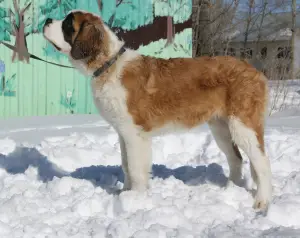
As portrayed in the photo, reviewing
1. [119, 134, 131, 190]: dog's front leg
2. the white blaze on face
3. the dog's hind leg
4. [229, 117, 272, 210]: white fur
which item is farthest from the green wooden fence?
[229, 117, 272, 210]: white fur

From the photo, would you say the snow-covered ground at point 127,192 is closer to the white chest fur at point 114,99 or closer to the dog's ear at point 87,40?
the white chest fur at point 114,99

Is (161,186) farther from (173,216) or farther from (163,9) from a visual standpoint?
(163,9)

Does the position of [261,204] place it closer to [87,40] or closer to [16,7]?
[87,40]

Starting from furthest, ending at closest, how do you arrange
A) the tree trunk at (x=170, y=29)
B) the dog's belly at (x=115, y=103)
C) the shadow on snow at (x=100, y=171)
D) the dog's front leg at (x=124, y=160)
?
the tree trunk at (x=170, y=29) < the shadow on snow at (x=100, y=171) < the dog's front leg at (x=124, y=160) < the dog's belly at (x=115, y=103)

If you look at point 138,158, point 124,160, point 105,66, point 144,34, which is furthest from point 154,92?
point 144,34

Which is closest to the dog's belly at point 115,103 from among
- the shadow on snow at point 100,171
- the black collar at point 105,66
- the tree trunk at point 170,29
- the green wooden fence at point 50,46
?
the black collar at point 105,66

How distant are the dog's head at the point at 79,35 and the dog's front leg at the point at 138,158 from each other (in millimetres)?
800

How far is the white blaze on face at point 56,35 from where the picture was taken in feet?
12.2

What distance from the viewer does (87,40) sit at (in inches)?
144

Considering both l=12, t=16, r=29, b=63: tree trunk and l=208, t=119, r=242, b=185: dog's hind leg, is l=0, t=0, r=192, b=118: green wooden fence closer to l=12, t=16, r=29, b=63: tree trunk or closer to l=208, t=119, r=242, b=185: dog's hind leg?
l=12, t=16, r=29, b=63: tree trunk

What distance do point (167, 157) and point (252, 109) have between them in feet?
6.29

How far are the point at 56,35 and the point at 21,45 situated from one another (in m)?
4.73

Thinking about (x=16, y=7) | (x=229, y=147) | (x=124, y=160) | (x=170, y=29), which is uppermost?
(x=16, y=7)

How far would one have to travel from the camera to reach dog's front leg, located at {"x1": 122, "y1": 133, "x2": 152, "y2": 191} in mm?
3703
